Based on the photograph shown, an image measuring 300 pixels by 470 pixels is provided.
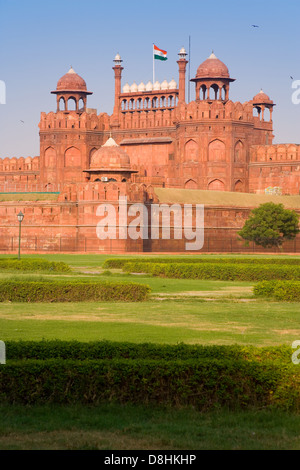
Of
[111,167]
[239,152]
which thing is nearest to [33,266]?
[111,167]

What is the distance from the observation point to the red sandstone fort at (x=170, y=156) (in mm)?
54562

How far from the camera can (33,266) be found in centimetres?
2653

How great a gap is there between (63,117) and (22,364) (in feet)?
197

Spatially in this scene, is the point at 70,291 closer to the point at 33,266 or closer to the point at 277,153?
the point at 33,266

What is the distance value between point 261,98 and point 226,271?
158 ft

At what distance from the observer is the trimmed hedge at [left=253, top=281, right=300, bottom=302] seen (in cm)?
1741

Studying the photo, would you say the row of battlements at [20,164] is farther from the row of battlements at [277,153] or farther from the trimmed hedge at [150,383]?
the trimmed hedge at [150,383]

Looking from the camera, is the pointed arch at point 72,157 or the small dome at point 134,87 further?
the small dome at point 134,87

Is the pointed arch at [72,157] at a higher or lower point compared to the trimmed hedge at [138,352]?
higher

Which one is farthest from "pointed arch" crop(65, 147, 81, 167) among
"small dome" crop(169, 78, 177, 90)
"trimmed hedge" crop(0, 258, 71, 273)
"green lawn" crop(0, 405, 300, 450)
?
"green lawn" crop(0, 405, 300, 450)

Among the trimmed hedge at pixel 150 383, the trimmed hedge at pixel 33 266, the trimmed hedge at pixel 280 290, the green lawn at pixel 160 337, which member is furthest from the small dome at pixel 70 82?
the trimmed hedge at pixel 150 383

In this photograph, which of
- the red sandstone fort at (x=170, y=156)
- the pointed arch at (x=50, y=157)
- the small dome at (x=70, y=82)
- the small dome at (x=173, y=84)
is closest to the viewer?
the red sandstone fort at (x=170, y=156)

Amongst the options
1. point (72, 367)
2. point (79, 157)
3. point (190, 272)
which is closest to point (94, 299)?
point (190, 272)

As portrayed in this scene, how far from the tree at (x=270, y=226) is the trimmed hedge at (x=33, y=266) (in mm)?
24780
